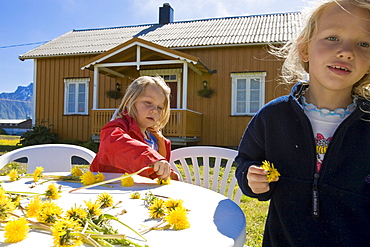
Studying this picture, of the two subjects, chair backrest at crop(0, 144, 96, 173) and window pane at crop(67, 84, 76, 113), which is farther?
window pane at crop(67, 84, 76, 113)

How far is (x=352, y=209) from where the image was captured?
1285 millimetres

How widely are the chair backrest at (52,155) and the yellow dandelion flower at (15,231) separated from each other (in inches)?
69.9

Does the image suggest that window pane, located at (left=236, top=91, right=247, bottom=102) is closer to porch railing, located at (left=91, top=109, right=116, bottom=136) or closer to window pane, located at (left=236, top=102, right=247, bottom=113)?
window pane, located at (left=236, top=102, right=247, bottom=113)

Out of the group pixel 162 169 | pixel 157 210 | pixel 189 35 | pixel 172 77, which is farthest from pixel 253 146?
pixel 189 35

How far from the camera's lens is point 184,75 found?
9.61 m

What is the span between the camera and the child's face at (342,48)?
131 centimetres

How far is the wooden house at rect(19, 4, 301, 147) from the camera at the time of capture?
10.0m

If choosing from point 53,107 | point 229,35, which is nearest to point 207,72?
point 229,35

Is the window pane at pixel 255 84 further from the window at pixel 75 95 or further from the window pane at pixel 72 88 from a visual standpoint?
the window pane at pixel 72 88

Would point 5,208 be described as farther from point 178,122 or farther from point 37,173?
point 178,122

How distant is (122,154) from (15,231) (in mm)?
1077

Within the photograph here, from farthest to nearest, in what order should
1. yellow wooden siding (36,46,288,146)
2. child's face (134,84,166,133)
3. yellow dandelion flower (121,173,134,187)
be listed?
yellow wooden siding (36,46,288,146) < child's face (134,84,166,133) < yellow dandelion flower (121,173,134,187)

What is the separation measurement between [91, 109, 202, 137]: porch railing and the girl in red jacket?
6.83 m

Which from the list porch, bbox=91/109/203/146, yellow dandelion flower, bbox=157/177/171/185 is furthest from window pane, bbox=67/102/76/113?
yellow dandelion flower, bbox=157/177/171/185
